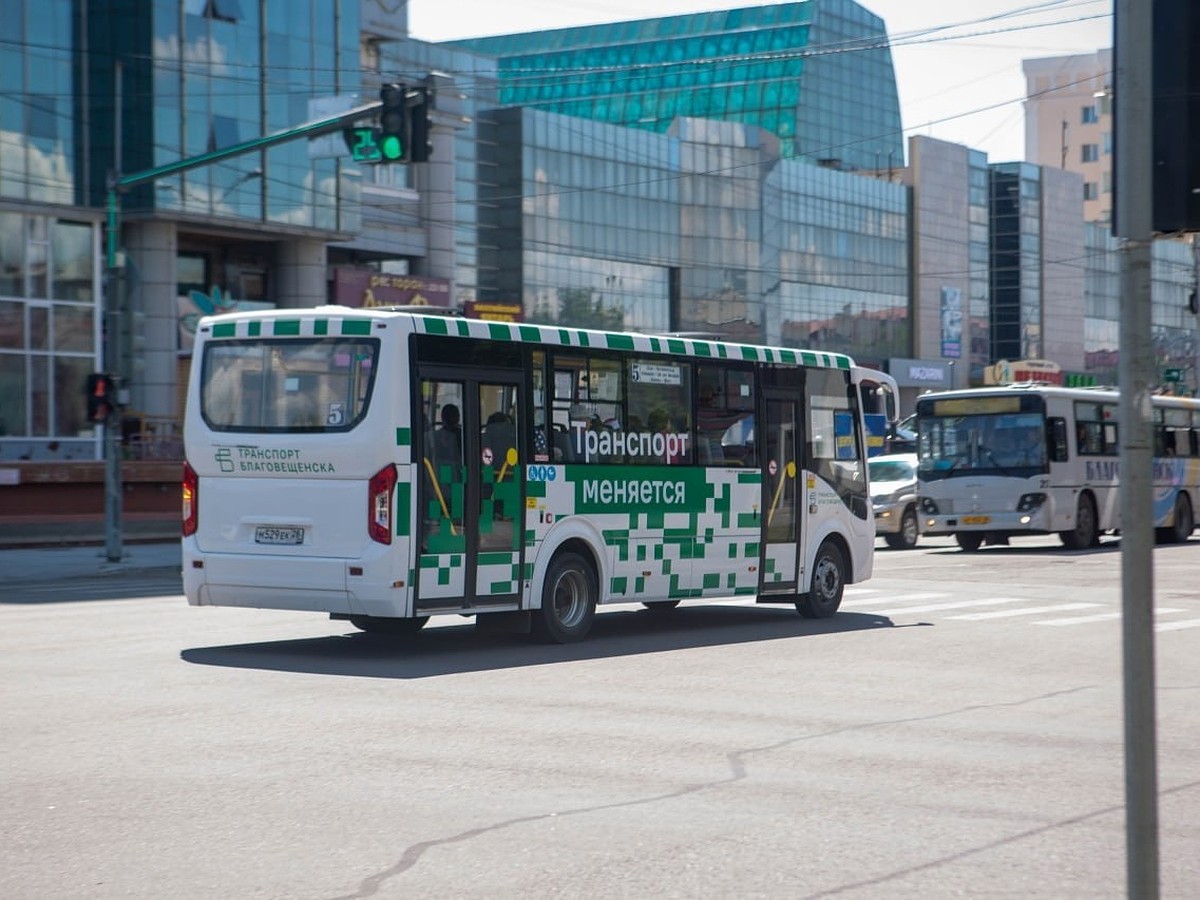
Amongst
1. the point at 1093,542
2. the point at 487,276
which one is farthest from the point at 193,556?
the point at 487,276

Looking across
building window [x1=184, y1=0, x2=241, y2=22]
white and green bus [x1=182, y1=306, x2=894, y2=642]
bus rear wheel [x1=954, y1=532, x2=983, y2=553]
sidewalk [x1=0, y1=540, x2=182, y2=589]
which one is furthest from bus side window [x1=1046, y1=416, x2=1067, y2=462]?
building window [x1=184, y1=0, x2=241, y2=22]

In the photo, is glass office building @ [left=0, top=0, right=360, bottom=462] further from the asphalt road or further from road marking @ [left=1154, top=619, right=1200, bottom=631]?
road marking @ [left=1154, top=619, right=1200, bottom=631]

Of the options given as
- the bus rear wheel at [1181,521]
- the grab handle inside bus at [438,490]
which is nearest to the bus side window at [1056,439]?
the bus rear wheel at [1181,521]

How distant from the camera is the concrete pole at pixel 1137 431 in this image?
13.5 ft

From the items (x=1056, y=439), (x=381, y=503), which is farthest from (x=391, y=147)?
(x=1056, y=439)

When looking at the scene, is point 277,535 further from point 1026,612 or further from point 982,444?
point 982,444

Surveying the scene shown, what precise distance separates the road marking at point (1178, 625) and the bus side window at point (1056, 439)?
13.6 m

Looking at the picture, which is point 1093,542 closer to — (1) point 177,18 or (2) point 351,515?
(2) point 351,515

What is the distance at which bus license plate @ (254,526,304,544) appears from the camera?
1359 cm

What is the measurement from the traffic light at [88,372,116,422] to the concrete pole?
2441 cm

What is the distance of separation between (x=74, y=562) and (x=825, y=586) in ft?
51.5

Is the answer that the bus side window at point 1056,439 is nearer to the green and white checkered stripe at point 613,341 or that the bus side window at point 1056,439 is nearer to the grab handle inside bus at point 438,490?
the green and white checkered stripe at point 613,341

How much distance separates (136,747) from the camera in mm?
9242

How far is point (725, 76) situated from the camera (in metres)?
102
